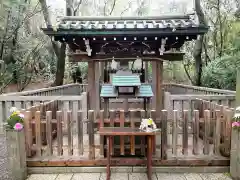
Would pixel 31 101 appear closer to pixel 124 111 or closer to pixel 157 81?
pixel 124 111

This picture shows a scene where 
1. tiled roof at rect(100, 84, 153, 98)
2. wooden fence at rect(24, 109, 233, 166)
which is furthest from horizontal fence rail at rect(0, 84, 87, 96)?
tiled roof at rect(100, 84, 153, 98)

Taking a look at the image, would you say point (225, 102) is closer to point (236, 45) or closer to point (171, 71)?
point (236, 45)

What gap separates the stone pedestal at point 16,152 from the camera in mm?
3180

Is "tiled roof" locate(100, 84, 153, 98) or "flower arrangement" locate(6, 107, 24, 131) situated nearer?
"flower arrangement" locate(6, 107, 24, 131)

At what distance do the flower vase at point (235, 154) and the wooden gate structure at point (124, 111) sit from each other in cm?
20

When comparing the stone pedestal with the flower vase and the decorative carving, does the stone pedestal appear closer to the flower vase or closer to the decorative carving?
the decorative carving

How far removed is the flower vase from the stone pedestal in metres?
3.41

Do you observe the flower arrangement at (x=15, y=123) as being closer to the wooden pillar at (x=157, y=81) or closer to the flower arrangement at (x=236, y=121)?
the wooden pillar at (x=157, y=81)

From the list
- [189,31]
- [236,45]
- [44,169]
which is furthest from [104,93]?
[236,45]

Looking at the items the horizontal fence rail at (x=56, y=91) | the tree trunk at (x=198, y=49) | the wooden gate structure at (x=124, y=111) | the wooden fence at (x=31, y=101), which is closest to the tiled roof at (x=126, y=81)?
the wooden gate structure at (x=124, y=111)

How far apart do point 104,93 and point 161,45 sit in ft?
5.79

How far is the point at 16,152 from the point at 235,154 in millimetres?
3504

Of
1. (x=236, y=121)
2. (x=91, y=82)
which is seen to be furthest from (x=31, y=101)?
(x=236, y=121)

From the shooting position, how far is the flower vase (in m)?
3.23
